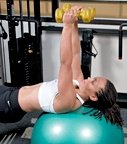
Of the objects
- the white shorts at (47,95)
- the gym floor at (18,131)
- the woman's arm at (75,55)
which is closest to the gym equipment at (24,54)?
the gym floor at (18,131)

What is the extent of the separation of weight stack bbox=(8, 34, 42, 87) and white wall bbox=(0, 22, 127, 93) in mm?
401

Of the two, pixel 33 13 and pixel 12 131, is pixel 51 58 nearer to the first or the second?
pixel 33 13

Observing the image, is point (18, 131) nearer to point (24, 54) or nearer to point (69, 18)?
point (24, 54)

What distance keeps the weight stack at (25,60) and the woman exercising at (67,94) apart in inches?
37.4

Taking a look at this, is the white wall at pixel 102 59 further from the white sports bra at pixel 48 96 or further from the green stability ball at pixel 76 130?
the green stability ball at pixel 76 130

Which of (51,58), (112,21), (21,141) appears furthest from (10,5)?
(21,141)

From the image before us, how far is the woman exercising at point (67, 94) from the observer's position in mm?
2095

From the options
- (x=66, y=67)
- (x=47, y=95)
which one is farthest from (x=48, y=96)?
(x=66, y=67)

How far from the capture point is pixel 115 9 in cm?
369

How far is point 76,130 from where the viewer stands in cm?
216

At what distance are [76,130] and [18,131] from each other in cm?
113

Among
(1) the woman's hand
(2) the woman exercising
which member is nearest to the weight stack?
(2) the woman exercising

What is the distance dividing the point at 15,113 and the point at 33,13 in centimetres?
186

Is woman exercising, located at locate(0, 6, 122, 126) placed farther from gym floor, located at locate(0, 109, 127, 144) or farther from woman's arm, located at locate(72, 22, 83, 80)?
gym floor, located at locate(0, 109, 127, 144)
